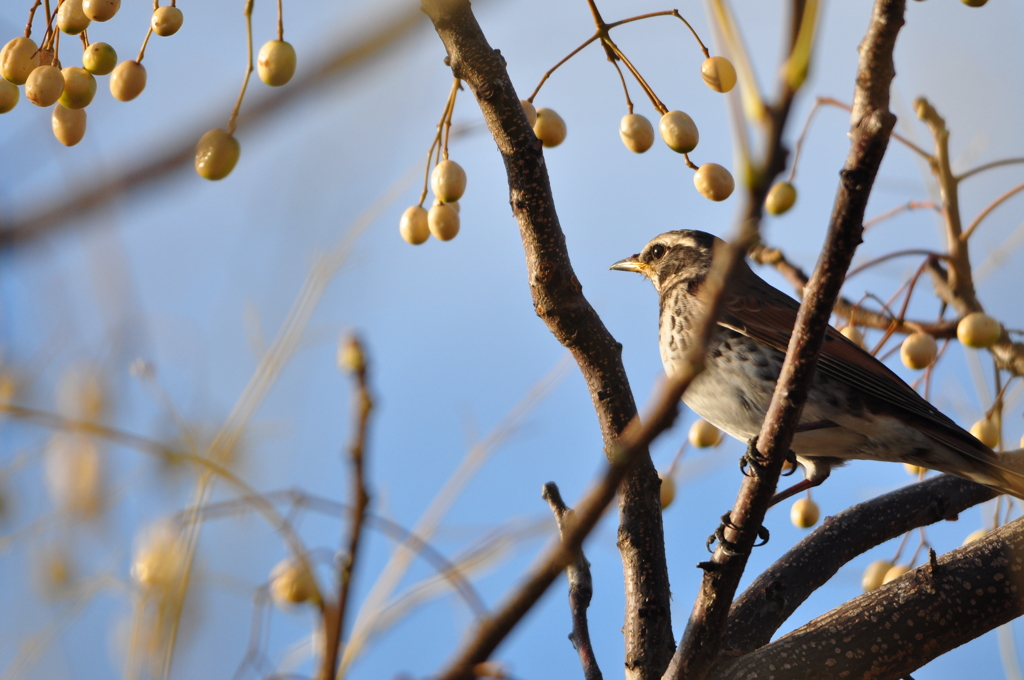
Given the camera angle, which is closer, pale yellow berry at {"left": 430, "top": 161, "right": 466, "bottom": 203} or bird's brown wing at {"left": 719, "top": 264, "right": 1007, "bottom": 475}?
pale yellow berry at {"left": 430, "top": 161, "right": 466, "bottom": 203}

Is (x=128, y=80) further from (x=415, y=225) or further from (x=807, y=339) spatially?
(x=807, y=339)

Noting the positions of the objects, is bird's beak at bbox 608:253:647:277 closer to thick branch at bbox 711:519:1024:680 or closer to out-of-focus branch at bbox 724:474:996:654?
out-of-focus branch at bbox 724:474:996:654

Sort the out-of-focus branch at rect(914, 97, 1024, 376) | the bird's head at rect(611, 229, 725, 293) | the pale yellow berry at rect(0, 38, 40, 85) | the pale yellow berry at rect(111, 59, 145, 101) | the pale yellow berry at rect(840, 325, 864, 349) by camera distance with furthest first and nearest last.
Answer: the bird's head at rect(611, 229, 725, 293)
the out-of-focus branch at rect(914, 97, 1024, 376)
the pale yellow berry at rect(840, 325, 864, 349)
the pale yellow berry at rect(111, 59, 145, 101)
the pale yellow berry at rect(0, 38, 40, 85)

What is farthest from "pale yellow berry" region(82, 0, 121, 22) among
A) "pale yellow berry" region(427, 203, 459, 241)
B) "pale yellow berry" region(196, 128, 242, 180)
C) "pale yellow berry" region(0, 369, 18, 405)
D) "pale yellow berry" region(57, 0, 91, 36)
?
"pale yellow berry" region(427, 203, 459, 241)

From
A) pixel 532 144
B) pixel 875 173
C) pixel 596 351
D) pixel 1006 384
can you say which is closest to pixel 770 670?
pixel 596 351

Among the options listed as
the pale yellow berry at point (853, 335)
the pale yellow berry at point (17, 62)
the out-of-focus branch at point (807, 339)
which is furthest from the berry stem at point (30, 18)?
the pale yellow berry at point (853, 335)

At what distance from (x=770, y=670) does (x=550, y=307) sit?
54.3 inches

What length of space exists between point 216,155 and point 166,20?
1.61ft

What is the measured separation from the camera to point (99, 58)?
104 inches

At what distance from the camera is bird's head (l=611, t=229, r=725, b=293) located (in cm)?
571

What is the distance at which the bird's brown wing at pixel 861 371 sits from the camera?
12.9 feet

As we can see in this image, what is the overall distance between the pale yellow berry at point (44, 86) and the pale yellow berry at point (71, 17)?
0.13m

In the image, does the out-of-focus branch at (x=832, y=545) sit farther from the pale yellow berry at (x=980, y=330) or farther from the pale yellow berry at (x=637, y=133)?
the pale yellow berry at (x=637, y=133)

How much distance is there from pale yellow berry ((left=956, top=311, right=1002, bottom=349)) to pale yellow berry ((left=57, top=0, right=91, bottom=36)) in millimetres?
3695
